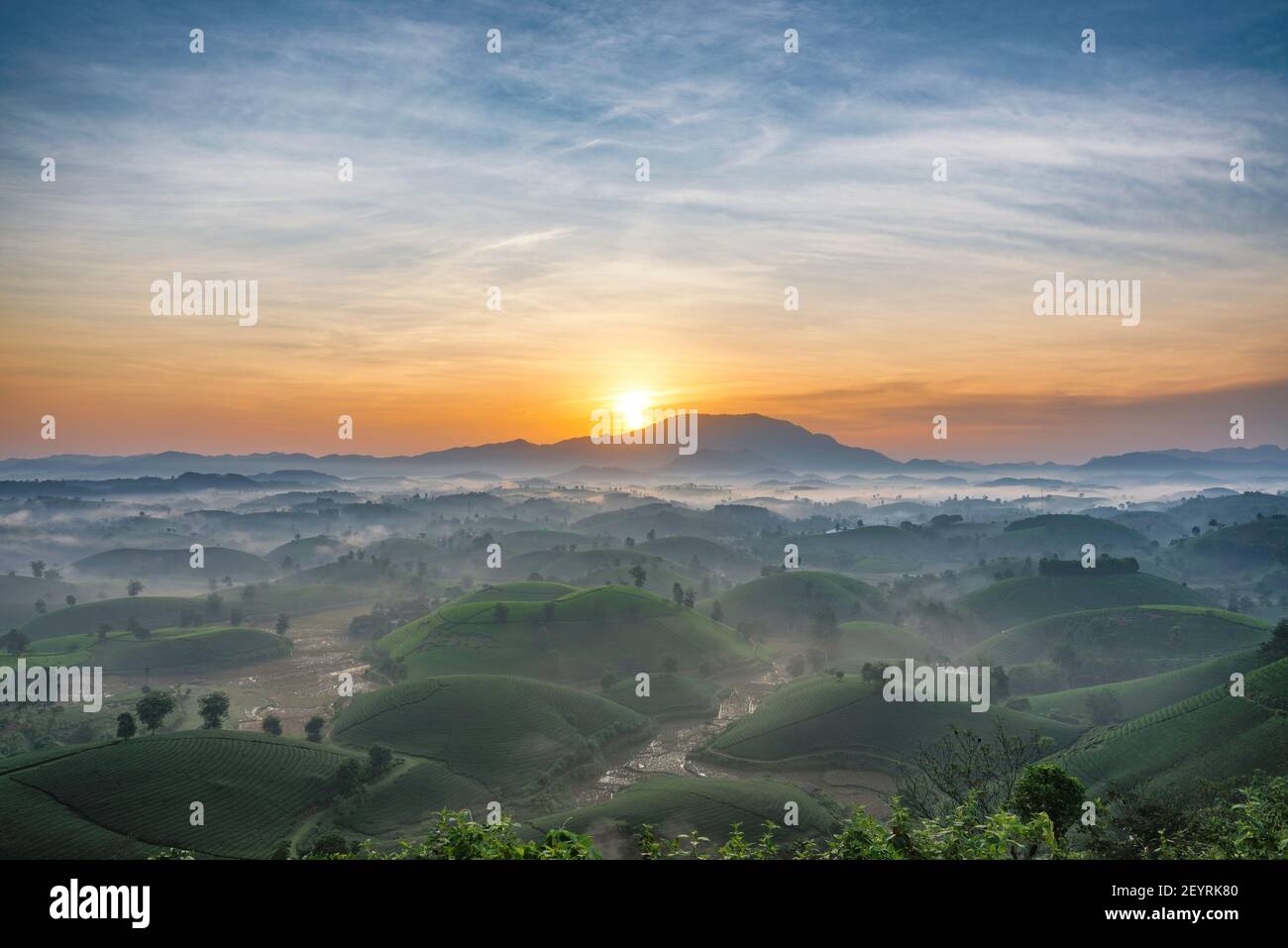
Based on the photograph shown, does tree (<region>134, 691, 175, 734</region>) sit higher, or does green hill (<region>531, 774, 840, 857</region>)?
tree (<region>134, 691, 175, 734</region>)

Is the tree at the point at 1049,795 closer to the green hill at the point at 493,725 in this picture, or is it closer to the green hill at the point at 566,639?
the green hill at the point at 493,725

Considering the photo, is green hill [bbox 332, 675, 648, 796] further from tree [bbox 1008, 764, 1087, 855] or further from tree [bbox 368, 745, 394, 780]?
tree [bbox 1008, 764, 1087, 855]

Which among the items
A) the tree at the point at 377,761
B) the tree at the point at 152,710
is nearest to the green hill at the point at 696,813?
the tree at the point at 377,761

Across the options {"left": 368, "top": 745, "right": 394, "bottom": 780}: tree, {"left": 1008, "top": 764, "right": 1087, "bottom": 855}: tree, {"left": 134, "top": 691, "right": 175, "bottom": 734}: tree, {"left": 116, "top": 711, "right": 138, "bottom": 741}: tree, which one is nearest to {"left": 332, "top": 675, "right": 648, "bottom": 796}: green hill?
{"left": 368, "top": 745, "right": 394, "bottom": 780}: tree
